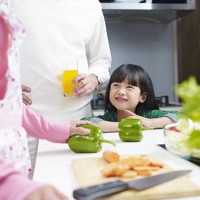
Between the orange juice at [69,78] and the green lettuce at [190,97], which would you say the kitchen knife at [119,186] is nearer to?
the green lettuce at [190,97]

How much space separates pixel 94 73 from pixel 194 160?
94 centimetres

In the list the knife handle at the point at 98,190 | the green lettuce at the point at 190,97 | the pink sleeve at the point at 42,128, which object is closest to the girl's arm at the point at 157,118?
the pink sleeve at the point at 42,128

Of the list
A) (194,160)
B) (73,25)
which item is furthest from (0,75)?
(73,25)

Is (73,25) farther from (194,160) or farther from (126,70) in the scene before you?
(194,160)

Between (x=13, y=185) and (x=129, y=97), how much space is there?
1.25 metres

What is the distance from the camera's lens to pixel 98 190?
576mm

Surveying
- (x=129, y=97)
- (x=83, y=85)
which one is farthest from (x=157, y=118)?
(x=83, y=85)

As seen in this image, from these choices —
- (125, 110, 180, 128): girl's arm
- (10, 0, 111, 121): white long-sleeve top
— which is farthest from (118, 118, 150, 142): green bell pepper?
(10, 0, 111, 121): white long-sleeve top

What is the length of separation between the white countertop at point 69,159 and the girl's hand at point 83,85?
35 cm

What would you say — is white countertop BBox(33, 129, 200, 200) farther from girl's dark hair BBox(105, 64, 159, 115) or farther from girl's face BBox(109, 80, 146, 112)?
girl's dark hair BBox(105, 64, 159, 115)

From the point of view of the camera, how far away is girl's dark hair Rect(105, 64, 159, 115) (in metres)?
1.81

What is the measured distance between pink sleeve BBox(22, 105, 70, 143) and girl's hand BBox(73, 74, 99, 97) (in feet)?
1.59

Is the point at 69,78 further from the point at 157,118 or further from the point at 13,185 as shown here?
the point at 13,185

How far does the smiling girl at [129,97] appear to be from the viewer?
1.74 m
